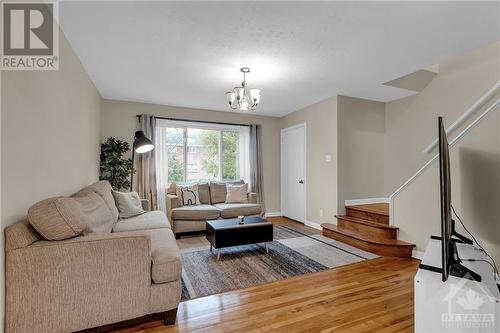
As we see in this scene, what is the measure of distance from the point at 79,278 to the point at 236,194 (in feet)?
11.0

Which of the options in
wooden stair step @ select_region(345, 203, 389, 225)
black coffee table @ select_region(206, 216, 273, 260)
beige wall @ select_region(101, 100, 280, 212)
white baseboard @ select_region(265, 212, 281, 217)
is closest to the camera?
black coffee table @ select_region(206, 216, 273, 260)

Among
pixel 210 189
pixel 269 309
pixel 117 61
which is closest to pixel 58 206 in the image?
pixel 269 309

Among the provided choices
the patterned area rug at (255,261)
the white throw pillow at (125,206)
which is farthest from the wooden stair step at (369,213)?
the white throw pillow at (125,206)

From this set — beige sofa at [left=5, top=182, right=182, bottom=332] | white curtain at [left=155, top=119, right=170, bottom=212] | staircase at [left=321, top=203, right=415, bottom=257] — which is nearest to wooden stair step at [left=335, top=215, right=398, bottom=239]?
staircase at [left=321, top=203, right=415, bottom=257]

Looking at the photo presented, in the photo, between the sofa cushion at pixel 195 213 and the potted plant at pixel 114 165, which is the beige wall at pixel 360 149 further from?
the potted plant at pixel 114 165

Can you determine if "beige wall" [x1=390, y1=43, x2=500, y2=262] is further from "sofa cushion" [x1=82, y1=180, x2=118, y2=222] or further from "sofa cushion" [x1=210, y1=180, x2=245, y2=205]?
"sofa cushion" [x1=82, y1=180, x2=118, y2=222]

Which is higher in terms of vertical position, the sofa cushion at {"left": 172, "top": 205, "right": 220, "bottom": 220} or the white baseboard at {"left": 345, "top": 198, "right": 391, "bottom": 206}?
the white baseboard at {"left": 345, "top": 198, "right": 391, "bottom": 206}

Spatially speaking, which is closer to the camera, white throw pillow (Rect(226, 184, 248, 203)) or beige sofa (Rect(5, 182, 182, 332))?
beige sofa (Rect(5, 182, 182, 332))

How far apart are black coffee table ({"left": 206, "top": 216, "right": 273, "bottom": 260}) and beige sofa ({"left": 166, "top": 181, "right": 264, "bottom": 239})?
82 cm

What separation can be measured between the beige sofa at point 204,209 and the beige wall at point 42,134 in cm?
143

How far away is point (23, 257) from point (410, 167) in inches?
204

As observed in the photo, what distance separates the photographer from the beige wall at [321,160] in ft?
13.7

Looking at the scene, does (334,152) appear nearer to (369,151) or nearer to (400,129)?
(369,151)

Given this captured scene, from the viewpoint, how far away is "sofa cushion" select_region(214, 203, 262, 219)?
4.19 metres
